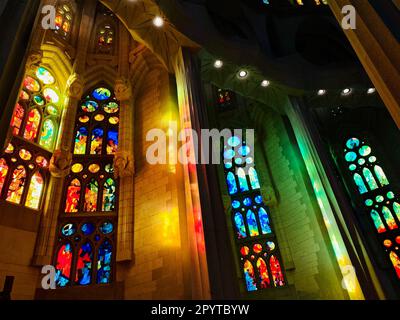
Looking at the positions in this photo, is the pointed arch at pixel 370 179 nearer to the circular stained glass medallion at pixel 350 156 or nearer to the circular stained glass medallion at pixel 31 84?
the circular stained glass medallion at pixel 350 156

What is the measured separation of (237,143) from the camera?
493 inches

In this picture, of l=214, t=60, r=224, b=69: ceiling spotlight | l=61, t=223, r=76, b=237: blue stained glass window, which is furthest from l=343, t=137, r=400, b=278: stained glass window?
l=61, t=223, r=76, b=237: blue stained glass window

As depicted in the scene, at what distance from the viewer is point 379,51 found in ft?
10.6

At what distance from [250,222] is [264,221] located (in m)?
0.53

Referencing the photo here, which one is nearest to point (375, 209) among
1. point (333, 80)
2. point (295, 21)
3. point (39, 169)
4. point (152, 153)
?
point (333, 80)

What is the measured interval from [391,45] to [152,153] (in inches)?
253

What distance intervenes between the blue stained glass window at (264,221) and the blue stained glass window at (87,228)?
587 centimetres

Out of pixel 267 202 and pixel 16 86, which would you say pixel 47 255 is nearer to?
pixel 16 86

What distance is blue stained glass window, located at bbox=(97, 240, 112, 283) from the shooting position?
22.9ft

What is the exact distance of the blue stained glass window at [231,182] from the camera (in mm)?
11352

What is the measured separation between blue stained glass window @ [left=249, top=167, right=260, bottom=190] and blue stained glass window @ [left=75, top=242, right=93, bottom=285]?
6.49 m

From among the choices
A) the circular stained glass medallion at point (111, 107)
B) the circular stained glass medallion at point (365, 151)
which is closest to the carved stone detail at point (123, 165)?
the circular stained glass medallion at point (111, 107)

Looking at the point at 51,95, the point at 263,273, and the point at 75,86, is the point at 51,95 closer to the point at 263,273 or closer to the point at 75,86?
the point at 75,86

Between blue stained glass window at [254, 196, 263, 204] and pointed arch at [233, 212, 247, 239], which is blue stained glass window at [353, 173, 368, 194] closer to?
blue stained glass window at [254, 196, 263, 204]
